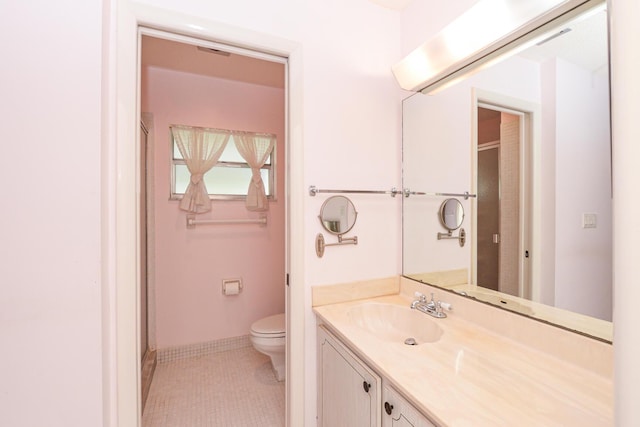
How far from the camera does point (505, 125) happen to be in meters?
1.18

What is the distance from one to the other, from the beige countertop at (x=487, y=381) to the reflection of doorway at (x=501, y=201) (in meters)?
0.25

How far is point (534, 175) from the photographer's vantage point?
3.55 feet

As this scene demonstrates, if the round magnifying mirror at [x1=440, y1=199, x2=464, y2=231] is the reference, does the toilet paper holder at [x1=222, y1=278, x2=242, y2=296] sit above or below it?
below

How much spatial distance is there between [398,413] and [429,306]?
23.5 inches

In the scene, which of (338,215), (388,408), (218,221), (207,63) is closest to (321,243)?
(338,215)

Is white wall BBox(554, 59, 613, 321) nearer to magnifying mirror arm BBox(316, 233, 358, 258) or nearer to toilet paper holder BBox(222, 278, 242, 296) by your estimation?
magnifying mirror arm BBox(316, 233, 358, 258)

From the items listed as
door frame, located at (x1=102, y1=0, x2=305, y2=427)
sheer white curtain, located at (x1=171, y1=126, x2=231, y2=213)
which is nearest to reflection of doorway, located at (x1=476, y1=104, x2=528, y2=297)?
door frame, located at (x1=102, y1=0, x2=305, y2=427)

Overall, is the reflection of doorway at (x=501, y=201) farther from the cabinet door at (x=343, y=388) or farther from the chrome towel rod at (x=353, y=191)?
the cabinet door at (x=343, y=388)

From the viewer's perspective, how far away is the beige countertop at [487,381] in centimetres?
68

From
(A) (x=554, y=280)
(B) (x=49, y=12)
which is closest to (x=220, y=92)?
(B) (x=49, y=12)

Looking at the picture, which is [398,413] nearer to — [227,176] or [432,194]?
[432,194]

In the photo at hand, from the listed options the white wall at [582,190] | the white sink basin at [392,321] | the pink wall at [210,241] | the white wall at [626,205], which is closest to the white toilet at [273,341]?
the pink wall at [210,241]

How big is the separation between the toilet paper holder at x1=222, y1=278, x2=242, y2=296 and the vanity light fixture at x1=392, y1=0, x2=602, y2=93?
208cm

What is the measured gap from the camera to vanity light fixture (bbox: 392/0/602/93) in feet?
3.16
